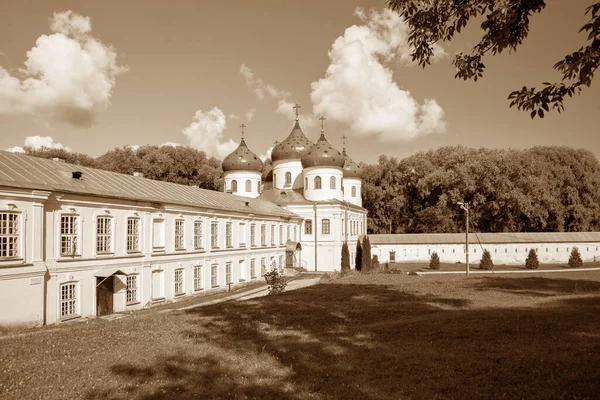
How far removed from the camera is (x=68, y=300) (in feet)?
63.1

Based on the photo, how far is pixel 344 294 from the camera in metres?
21.6

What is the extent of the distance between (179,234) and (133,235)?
381cm

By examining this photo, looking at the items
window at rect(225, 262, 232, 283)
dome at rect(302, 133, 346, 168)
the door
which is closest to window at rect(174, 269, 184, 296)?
the door

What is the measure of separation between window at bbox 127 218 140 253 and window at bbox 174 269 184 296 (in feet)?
12.1

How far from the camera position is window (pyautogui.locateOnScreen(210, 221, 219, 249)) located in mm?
29875

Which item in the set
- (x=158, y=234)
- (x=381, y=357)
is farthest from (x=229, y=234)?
(x=381, y=357)

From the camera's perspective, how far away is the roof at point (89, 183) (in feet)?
58.7

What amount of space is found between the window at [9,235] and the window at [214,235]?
13.7 m

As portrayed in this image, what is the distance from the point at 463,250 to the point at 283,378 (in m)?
44.0

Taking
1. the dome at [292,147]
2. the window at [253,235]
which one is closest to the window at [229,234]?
the window at [253,235]

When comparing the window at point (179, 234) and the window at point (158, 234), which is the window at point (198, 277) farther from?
the window at point (158, 234)

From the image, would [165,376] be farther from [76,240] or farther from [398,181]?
[398,181]

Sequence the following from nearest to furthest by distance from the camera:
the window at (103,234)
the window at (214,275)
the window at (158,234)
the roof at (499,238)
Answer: the window at (103,234)
the window at (158,234)
the window at (214,275)
the roof at (499,238)

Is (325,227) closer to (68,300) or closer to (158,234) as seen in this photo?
(158,234)
